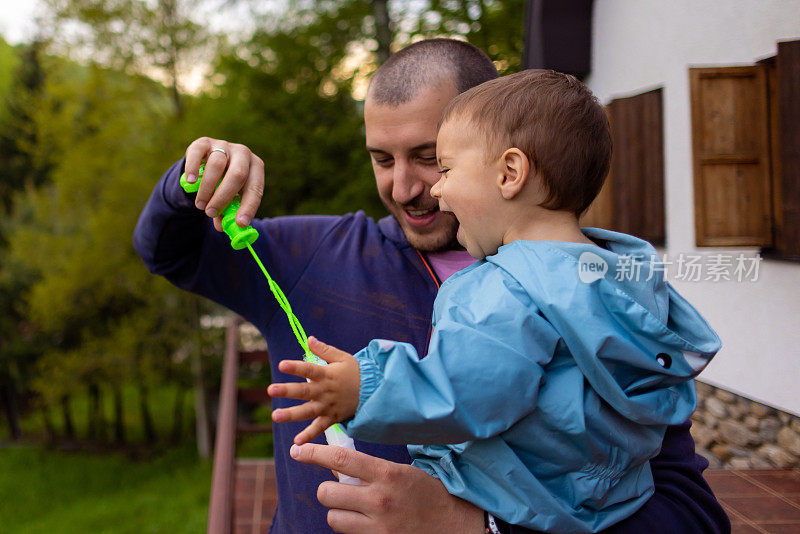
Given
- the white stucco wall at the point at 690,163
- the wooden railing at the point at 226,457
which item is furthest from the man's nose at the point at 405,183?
the white stucco wall at the point at 690,163

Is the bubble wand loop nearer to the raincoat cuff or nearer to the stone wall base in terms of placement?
the raincoat cuff

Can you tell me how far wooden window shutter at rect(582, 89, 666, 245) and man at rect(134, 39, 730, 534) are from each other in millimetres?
2987

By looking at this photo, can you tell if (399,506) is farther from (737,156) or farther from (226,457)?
(737,156)

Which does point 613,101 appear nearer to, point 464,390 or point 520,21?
point 464,390

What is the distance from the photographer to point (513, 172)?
121 cm

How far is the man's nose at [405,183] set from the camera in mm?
1635

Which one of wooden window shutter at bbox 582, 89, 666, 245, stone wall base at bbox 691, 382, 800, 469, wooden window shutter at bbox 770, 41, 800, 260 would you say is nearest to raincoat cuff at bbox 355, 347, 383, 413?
wooden window shutter at bbox 770, 41, 800, 260

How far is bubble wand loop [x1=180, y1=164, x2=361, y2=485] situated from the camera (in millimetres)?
1145

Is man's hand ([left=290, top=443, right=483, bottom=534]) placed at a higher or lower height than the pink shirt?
lower

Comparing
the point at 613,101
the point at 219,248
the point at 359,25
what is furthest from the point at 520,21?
the point at 219,248

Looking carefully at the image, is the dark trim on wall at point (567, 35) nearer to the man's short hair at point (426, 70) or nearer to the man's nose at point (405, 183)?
the man's short hair at point (426, 70)

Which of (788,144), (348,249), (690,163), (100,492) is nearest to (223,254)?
(348,249)

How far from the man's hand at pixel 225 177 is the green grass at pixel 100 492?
1065cm

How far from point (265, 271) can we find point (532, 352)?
0.51 meters
